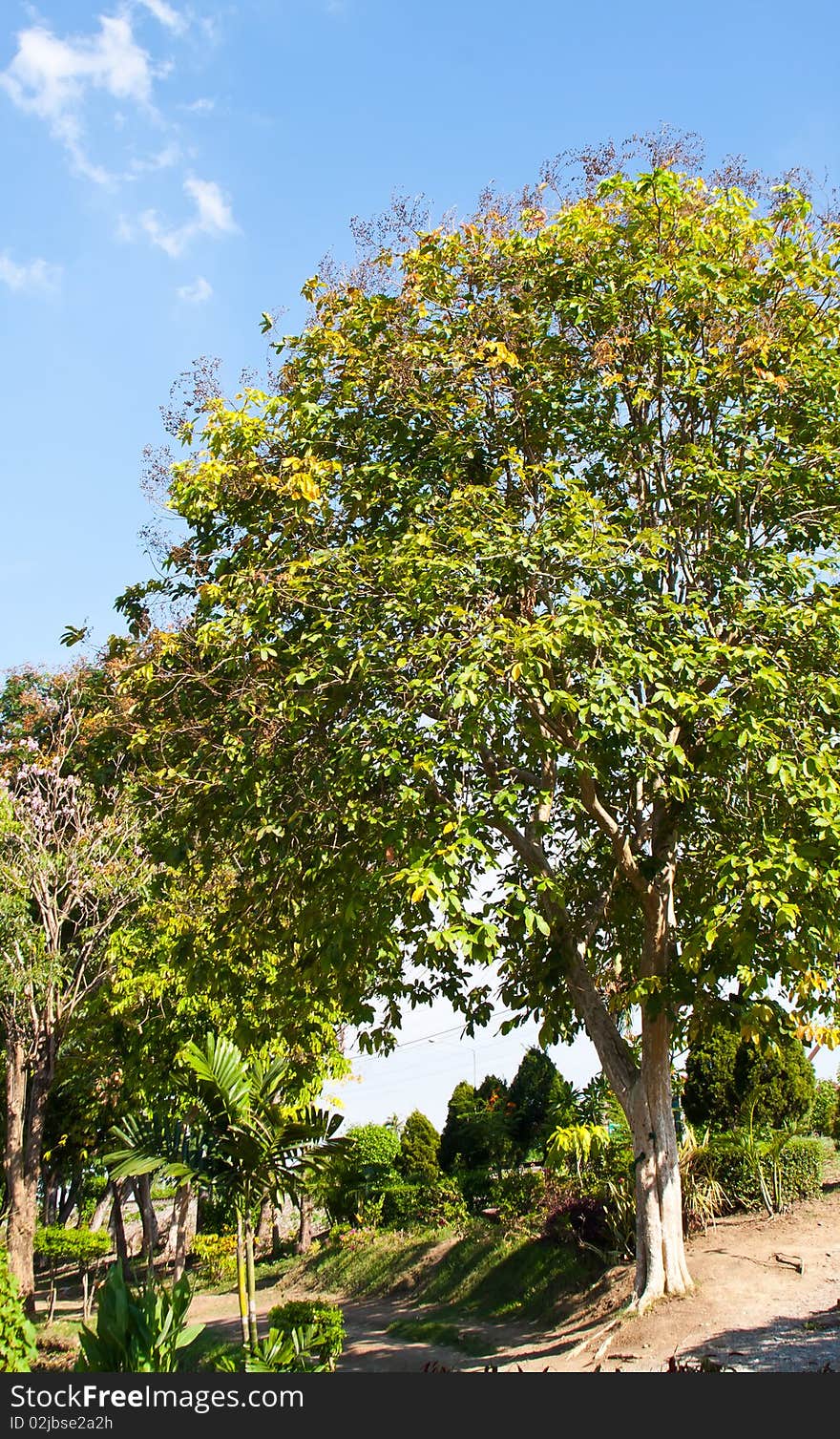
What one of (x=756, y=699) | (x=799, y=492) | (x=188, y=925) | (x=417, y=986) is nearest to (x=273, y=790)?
(x=417, y=986)

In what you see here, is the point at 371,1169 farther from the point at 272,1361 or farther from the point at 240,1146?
the point at 272,1361

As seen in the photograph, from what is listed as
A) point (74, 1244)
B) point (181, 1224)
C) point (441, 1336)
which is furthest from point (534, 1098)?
point (74, 1244)

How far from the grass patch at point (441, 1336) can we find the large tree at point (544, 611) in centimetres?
340

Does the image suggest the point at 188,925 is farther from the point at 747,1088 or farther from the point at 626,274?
the point at 626,274

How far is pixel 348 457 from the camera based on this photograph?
11.0 metres

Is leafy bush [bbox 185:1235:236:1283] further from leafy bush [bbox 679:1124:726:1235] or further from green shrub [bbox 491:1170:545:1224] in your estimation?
leafy bush [bbox 679:1124:726:1235]

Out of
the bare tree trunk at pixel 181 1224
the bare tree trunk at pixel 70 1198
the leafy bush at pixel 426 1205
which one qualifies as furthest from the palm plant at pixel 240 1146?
the bare tree trunk at pixel 70 1198

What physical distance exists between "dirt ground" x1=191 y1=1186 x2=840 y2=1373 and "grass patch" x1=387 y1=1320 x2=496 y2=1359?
10 centimetres

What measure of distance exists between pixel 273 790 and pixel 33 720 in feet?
34.5

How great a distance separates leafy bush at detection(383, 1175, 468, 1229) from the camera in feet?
64.9

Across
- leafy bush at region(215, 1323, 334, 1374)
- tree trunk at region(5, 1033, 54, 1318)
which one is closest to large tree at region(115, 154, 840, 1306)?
leafy bush at region(215, 1323, 334, 1374)

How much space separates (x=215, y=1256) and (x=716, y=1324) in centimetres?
2034

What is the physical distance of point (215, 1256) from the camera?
26844mm

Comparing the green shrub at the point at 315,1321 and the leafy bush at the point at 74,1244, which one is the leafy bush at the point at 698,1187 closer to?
the green shrub at the point at 315,1321
